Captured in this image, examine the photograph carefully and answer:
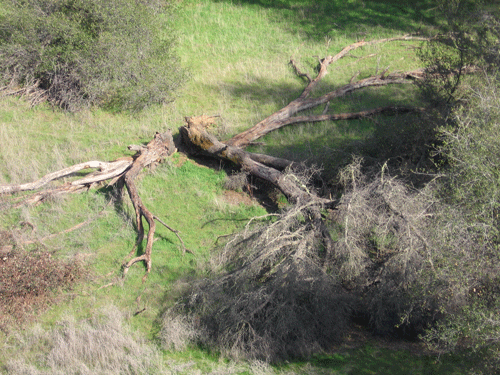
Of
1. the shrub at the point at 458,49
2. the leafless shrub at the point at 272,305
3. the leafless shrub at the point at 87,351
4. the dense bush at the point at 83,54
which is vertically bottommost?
the leafless shrub at the point at 87,351

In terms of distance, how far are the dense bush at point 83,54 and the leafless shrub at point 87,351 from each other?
728 cm

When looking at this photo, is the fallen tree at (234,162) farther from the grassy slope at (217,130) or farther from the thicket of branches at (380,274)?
the thicket of branches at (380,274)

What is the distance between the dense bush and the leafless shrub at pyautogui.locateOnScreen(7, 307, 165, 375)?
7.28m

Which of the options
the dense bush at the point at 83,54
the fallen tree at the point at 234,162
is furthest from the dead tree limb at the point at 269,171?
the dense bush at the point at 83,54

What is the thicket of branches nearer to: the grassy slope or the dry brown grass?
the grassy slope

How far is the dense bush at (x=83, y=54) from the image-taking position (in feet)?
41.9

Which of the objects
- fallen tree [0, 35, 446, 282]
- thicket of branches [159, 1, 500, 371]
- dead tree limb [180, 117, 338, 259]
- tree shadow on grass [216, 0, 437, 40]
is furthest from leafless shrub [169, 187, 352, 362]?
tree shadow on grass [216, 0, 437, 40]

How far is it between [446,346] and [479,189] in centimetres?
210

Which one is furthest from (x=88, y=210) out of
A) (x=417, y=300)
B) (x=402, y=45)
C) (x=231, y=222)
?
(x=402, y=45)

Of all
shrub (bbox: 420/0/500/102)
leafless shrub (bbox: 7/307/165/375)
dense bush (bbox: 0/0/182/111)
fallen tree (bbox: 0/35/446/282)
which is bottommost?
leafless shrub (bbox: 7/307/165/375)

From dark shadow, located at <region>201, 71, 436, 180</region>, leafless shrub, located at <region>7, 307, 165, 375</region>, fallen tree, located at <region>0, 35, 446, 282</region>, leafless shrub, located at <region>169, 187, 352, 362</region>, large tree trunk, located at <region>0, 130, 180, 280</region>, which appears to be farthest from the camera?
dark shadow, located at <region>201, 71, 436, 180</region>

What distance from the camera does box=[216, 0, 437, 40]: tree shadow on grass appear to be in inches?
733

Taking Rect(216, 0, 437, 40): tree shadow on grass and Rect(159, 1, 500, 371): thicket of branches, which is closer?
Rect(159, 1, 500, 371): thicket of branches

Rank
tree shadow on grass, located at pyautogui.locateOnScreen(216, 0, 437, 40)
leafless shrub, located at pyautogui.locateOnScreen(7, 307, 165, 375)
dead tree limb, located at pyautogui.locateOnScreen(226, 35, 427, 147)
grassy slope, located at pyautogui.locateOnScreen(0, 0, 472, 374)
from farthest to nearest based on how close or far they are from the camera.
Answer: tree shadow on grass, located at pyautogui.locateOnScreen(216, 0, 437, 40) < dead tree limb, located at pyautogui.locateOnScreen(226, 35, 427, 147) < grassy slope, located at pyautogui.locateOnScreen(0, 0, 472, 374) < leafless shrub, located at pyautogui.locateOnScreen(7, 307, 165, 375)
